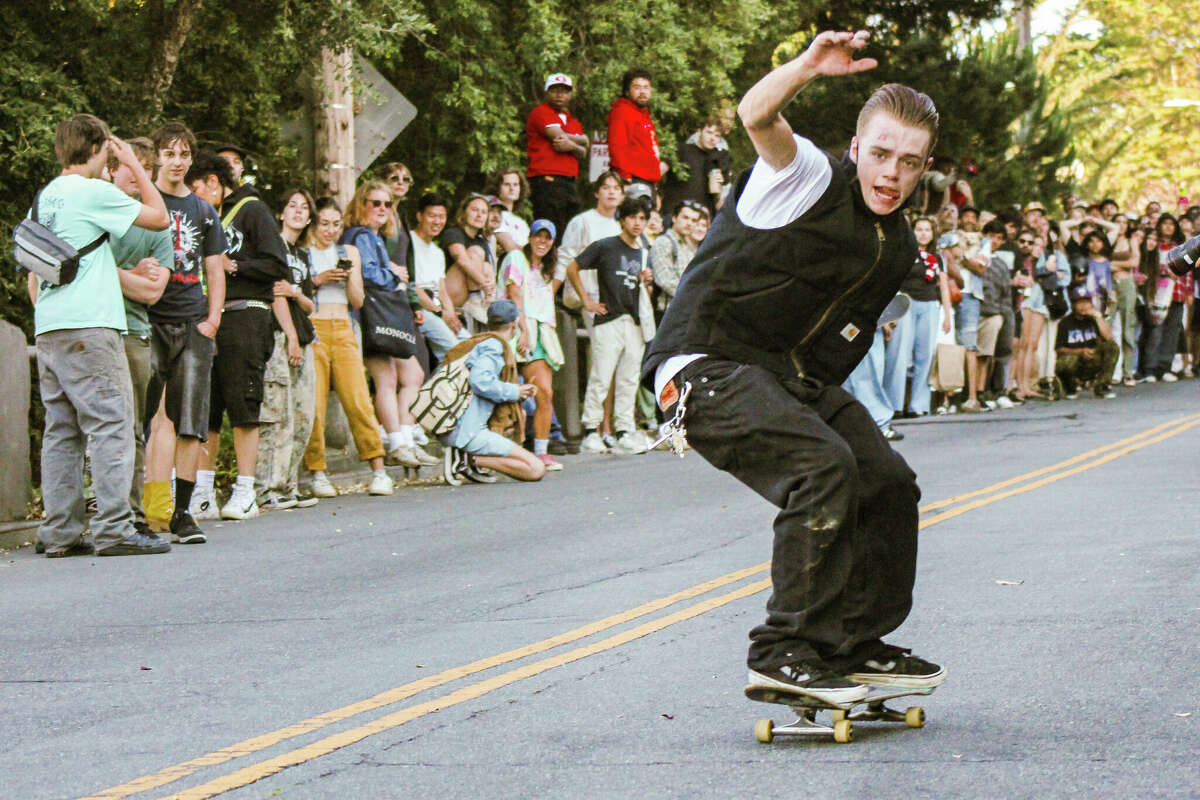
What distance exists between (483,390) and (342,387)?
1.14m

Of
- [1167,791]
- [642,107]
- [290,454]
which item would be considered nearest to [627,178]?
[642,107]

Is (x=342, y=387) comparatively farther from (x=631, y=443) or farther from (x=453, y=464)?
(x=631, y=443)

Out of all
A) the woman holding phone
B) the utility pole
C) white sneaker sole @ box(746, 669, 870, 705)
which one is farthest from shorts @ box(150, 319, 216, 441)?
the utility pole

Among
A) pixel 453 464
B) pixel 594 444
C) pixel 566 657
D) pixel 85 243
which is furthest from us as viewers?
pixel 594 444

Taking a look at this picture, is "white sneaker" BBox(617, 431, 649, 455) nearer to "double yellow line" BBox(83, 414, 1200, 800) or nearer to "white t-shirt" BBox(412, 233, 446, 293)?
"white t-shirt" BBox(412, 233, 446, 293)

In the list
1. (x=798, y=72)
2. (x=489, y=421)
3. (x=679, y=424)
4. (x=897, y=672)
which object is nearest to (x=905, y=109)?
(x=798, y=72)

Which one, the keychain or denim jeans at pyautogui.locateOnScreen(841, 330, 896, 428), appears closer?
the keychain

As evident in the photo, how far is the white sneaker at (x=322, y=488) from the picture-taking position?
519 inches

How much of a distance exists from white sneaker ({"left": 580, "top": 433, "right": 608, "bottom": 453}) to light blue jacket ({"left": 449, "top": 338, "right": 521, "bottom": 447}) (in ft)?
7.37

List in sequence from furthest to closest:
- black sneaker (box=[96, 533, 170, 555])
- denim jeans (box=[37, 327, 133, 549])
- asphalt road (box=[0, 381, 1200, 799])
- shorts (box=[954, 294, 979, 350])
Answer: shorts (box=[954, 294, 979, 350]) < black sneaker (box=[96, 533, 170, 555]) < denim jeans (box=[37, 327, 133, 549]) < asphalt road (box=[0, 381, 1200, 799])

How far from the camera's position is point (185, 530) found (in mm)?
10695

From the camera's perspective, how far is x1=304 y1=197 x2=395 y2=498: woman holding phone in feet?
42.9

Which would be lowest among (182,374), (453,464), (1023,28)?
(453,464)

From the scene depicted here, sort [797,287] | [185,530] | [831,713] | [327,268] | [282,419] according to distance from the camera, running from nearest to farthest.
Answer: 1. [797,287]
2. [831,713]
3. [185,530]
4. [282,419]
5. [327,268]
